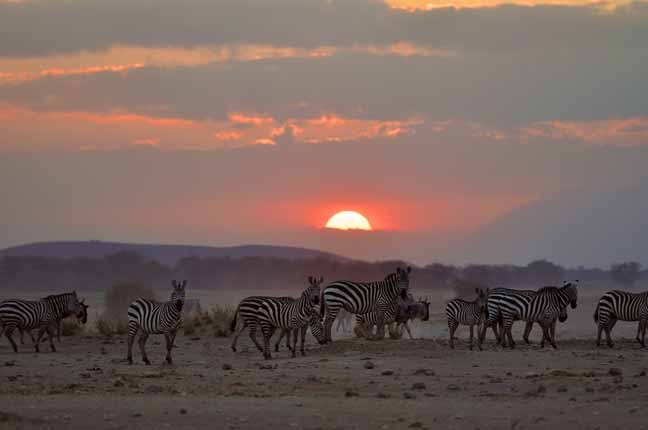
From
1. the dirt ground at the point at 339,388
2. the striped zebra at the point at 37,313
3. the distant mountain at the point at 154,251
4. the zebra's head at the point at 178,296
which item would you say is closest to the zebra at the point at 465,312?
the dirt ground at the point at 339,388

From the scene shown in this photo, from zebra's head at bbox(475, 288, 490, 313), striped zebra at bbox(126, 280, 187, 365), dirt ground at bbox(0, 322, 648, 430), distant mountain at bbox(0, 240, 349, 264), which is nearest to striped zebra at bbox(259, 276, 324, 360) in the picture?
dirt ground at bbox(0, 322, 648, 430)

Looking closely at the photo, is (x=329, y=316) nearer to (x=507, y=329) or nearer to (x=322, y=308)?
(x=322, y=308)

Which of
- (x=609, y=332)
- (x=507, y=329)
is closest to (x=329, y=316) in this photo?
(x=507, y=329)

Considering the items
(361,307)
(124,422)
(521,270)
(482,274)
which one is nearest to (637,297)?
(361,307)

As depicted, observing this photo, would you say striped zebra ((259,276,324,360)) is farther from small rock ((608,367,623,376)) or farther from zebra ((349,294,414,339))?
small rock ((608,367,623,376))

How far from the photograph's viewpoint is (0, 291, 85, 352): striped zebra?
90.3 feet

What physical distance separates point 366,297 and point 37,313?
27.4 feet

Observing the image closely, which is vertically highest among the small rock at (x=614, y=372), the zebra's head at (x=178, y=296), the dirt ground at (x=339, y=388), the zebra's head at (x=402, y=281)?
the zebra's head at (x=402, y=281)

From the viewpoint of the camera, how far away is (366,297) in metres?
29.1

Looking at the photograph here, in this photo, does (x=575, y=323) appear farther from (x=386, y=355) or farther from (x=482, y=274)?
(x=482, y=274)

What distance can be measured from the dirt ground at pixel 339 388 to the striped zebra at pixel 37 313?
24.7 inches

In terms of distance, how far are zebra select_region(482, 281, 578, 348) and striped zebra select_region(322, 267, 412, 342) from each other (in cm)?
254

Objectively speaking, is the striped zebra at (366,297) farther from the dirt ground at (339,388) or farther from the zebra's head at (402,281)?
the dirt ground at (339,388)

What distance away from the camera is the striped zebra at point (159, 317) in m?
24.2
